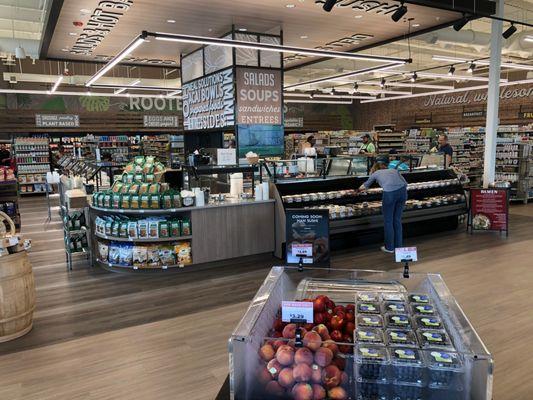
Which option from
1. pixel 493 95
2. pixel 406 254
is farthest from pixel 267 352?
pixel 493 95

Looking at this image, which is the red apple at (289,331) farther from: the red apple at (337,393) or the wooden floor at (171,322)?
the wooden floor at (171,322)

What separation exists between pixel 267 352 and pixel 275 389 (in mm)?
155

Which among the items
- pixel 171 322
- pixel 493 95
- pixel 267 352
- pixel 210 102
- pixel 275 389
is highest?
pixel 210 102

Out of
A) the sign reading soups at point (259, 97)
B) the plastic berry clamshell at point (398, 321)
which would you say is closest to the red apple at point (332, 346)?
the plastic berry clamshell at point (398, 321)

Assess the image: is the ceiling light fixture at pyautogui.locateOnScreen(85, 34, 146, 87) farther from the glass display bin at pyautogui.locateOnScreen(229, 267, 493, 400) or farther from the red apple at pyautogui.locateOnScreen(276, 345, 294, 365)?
the red apple at pyautogui.locateOnScreen(276, 345, 294, 365)

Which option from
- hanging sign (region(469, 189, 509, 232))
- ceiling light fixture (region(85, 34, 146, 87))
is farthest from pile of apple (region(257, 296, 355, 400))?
hanging sign (region(469, 189, 509, 232))

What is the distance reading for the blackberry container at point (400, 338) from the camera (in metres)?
1.87

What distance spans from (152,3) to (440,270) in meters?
6.13

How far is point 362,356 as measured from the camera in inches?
69.1

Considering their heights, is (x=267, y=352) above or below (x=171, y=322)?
above

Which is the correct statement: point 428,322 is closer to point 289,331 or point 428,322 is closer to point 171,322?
point 289,331

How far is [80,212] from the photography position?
252 inches

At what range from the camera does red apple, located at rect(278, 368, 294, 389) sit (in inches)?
68.6

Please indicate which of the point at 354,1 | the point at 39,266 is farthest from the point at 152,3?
the point at 39,266
